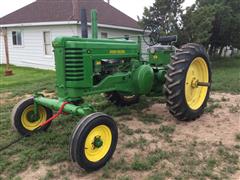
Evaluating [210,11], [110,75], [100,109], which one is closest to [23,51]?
[210,11]

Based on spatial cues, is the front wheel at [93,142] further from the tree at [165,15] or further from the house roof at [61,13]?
the tree at [165,15]

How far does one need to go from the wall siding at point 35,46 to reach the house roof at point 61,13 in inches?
15.4

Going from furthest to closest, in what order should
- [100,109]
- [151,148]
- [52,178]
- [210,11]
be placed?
1. [210,11]
2. [100,109]
3. [151,148]
4. [52,178]

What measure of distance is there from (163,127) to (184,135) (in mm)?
395

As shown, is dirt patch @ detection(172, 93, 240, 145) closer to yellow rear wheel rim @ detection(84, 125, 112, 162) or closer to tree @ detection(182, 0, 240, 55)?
yellow rear wheel rim @ detection(84, 125, 112, 162)

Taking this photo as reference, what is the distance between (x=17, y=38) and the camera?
50.2 ft

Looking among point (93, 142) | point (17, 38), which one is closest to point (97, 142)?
point (93, 142)

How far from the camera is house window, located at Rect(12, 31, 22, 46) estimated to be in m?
15.1

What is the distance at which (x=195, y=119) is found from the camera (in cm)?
502

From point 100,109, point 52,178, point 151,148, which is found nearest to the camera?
point 52,178

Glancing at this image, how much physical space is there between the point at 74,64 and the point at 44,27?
10.9 m

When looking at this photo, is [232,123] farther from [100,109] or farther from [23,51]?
[23,51]

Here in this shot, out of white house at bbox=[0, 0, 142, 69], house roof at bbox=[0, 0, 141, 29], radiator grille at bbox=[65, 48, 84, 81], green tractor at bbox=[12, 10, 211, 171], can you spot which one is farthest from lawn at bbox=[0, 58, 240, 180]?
house roof at bbox=[0, 0, 141, 29]

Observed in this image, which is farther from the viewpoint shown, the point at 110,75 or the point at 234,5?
the point at 234,5
